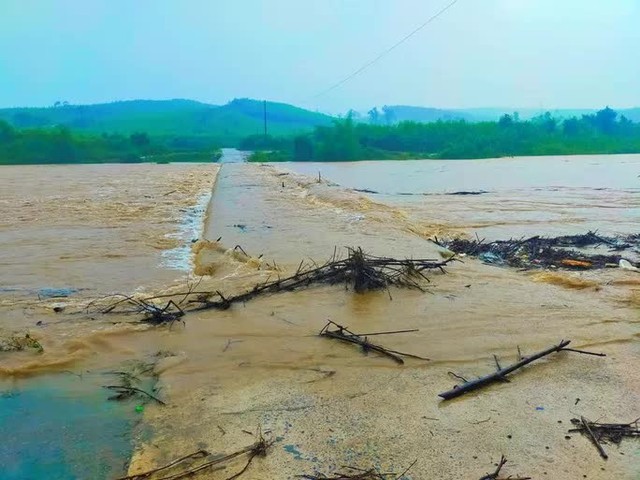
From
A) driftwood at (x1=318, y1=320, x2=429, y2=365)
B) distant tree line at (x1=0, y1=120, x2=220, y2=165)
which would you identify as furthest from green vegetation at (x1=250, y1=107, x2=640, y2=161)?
driftwood at (x1=318, y1=320, x2=429, y2=365)

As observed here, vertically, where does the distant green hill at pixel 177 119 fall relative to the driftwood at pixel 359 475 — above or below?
above

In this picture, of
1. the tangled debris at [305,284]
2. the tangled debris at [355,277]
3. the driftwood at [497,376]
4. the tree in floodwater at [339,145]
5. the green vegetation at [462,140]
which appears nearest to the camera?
the driftwood at [497,376]

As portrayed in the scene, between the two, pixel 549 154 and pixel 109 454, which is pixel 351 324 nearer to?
pixel 109 454

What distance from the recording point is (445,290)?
7035 millimetres

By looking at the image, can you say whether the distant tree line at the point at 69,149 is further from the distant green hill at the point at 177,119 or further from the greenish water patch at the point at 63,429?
the greenish water patch at the point at 63,429

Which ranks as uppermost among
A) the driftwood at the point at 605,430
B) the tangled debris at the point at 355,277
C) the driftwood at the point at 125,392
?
the tangled debris at the point at 355,277

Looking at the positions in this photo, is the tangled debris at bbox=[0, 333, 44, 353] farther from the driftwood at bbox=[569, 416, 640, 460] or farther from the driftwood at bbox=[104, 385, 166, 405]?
the driftwood at bbox=[569, 416, 640, 460]

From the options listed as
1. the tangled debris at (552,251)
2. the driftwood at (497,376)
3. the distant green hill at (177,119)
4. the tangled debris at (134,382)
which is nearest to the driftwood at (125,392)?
the tangled debris at (134,382)

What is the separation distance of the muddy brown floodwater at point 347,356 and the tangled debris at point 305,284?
0.17 metres

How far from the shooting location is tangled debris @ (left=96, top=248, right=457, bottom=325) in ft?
20.0

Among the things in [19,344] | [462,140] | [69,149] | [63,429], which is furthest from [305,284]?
[462,140]

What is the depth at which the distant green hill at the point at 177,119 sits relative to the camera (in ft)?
341

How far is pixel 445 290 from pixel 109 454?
462cm

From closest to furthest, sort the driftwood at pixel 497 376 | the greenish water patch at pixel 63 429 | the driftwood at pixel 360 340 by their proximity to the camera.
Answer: the greenish water patch at pixel 63 429
the driftwood at pixel 497 376
the driftwood at pixel 360 340
